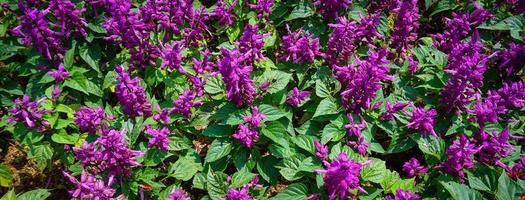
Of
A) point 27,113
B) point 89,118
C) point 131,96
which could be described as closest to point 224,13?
point 131,96

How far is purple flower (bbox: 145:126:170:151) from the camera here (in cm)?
411

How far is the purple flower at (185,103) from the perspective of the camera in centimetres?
436

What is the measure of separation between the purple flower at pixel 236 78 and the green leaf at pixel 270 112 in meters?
0.14

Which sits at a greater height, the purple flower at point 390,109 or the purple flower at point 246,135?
the purple flower at point 390,109

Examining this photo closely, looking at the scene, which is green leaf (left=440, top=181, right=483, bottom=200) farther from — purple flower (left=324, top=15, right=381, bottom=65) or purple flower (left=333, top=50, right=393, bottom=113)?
purple flower (left=324, top=15, right=381, bottom=65)

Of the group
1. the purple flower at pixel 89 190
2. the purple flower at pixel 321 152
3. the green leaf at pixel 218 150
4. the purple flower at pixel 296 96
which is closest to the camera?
the purple flower at pixel 89 190

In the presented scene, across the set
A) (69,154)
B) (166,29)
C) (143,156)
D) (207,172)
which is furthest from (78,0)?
(207,172)

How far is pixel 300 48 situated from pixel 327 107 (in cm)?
69

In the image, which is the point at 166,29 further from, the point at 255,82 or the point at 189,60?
the point at 255,82

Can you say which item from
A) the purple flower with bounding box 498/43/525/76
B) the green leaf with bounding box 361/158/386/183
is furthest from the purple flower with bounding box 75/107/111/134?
the purple flower with bounding box 498/43/525/76

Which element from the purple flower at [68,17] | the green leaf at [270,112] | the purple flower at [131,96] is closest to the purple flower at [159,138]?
the purple flower at [131,96]

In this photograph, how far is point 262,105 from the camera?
4.32 metres

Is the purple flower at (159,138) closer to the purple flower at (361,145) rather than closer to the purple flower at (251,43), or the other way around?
the purple flower at (251,43)

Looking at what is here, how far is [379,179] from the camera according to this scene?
405 cm
